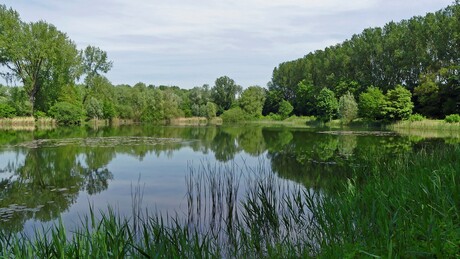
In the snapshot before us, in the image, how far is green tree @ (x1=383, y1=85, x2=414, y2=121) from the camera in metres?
42.0

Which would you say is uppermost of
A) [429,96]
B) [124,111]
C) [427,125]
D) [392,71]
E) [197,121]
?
[392,71]

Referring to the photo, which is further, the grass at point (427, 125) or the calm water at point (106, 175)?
the grass at point (427, 125)

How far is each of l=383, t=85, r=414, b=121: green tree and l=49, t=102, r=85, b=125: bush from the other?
37.5 meters

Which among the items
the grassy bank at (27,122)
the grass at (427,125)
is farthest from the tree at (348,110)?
the grassy bank at (27,122)

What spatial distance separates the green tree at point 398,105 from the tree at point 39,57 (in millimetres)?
40074

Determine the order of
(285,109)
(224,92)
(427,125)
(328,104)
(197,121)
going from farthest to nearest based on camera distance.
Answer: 1. (224,92)
2. (285,109)
3. (197,121)
4. (328,104)
5. (427,125)

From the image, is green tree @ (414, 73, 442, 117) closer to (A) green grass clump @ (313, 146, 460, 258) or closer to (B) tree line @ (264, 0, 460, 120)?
(B) tree line @ (264, 0, 460, 120)

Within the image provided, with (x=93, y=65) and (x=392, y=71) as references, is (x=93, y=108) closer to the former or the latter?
(x=93, y=65)

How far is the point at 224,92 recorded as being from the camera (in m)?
86.4

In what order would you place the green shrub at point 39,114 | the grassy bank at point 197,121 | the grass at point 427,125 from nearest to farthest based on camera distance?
1. the grass at point 427,125
2. the green shrub at point 39,114
3. the grassy bank at point 197,121

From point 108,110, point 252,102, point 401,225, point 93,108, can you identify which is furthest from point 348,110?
point 401,225

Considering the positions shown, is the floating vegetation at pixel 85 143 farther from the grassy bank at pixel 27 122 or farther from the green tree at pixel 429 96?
the green tree at pixel 429 96

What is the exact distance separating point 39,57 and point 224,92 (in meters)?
46.3

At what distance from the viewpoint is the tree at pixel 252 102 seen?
7838 cm
